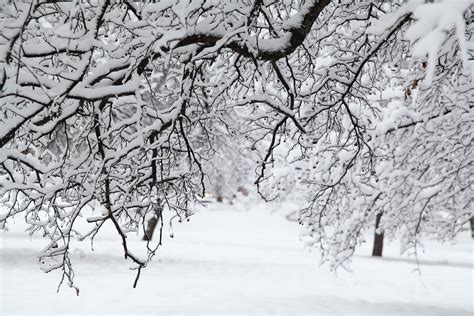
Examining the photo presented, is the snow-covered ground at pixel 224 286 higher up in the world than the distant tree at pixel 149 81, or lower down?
lower down

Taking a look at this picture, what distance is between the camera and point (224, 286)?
9656 millimetres

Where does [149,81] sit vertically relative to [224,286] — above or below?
above

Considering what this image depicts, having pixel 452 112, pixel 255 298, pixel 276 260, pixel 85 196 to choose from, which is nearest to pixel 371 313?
pixel 255 298

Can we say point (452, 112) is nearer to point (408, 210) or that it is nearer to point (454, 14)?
point (408, 210)

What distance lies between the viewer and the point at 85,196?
385 cm

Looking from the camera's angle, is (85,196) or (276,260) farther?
(276,260)

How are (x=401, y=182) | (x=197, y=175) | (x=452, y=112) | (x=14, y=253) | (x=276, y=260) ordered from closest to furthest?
(x=197, y=175) < (x=452, y=112) < (x=401, y=182) < (x=14, y=253) < (x=276, y=260)

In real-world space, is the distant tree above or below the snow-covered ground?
above

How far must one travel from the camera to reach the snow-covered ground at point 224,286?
728 cm

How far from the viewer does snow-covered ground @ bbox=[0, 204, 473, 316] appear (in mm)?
7277

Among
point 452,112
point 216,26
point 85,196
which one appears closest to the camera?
point 216,26

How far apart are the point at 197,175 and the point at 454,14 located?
352 centimetres

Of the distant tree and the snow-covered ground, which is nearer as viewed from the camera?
the distant tree

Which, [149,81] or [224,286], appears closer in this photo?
[149,81]
